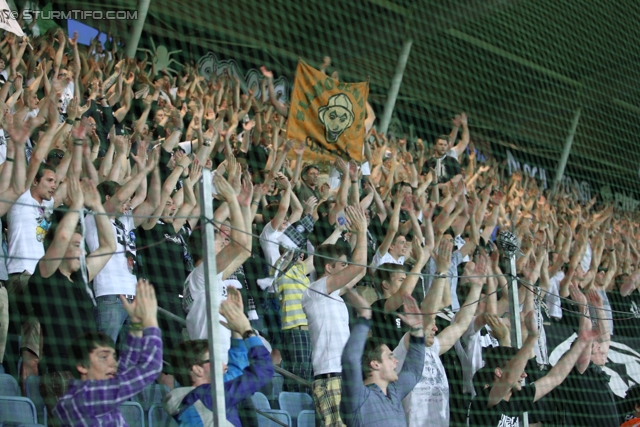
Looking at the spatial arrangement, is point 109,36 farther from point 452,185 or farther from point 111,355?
point 111,355

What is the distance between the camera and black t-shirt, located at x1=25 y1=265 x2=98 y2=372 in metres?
4.16

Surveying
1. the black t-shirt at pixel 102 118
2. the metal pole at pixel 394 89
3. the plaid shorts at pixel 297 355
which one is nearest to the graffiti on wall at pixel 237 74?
the metal pole at pixel 394 89

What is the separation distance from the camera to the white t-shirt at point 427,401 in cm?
509

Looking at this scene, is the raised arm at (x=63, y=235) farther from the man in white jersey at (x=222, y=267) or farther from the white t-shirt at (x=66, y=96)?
the white t-shirt at (x=66, y=96)

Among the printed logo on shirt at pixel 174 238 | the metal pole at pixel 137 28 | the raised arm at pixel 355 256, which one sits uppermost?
the metal pole at pixel 137 28

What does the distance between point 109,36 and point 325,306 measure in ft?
22.0

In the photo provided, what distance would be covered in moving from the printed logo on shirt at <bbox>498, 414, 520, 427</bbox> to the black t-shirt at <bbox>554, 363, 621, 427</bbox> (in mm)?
916

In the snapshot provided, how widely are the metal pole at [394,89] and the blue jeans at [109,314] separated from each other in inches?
270

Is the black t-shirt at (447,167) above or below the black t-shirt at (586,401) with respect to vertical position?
above

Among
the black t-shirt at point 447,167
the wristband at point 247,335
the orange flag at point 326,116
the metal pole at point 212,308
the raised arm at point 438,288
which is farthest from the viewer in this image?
the black t-shirt at point 447,167

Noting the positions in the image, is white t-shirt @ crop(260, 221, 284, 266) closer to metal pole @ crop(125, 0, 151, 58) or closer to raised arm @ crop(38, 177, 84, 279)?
raised arm @ crop(38, 177, 84, 279)

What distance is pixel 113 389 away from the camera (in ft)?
11.4

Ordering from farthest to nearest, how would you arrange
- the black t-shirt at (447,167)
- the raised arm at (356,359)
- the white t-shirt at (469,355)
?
the black t-shirt at (447,167)
the white t-shirt at (469,355)
the raised arm at (356,359)

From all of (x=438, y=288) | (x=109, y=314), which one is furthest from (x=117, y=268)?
(x=438, y=288)
